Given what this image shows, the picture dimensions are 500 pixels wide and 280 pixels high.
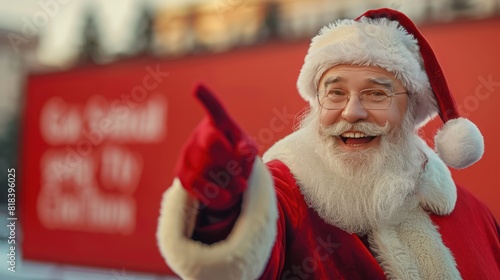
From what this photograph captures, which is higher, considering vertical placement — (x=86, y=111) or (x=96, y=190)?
(x=86, y=111)

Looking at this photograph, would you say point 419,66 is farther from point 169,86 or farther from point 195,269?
point 169,86

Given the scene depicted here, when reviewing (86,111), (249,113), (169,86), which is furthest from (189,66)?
(86,111)

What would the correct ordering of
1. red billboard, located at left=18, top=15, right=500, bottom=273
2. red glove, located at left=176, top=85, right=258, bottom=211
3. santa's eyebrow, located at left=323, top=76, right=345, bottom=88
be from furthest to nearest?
red billboard, located at left=18, top=15, right=500, bottom=273 → santa's eyebrow, located at left=323, top=76, right=345, bottom=88 → red glove, located at left=176, top=85, right=258, bottom=211

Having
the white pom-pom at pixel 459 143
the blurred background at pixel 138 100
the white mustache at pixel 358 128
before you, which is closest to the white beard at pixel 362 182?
the white mustache at pixel 358 128

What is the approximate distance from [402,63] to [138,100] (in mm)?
2263

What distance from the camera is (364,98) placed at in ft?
3.63

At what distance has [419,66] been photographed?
1200 mm

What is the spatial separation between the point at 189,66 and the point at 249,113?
19.8 inches

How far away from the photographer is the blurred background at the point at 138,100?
2146 mm

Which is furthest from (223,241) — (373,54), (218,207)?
(373,54)

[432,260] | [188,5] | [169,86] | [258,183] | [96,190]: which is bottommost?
[96,190]

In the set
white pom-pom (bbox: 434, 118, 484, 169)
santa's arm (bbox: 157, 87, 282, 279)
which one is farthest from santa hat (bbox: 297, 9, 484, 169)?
santa's arm (bbox: 157, 87, 282, 279)

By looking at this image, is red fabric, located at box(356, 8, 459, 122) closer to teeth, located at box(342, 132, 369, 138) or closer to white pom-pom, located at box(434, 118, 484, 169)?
white pom-pom, located at box(434, 118, 484, 169)

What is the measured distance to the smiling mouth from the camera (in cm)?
110
